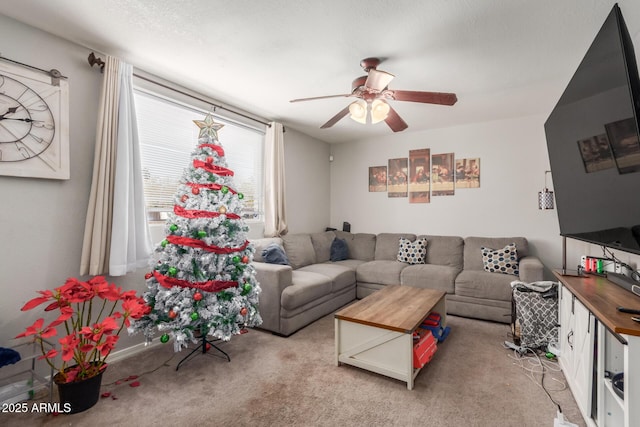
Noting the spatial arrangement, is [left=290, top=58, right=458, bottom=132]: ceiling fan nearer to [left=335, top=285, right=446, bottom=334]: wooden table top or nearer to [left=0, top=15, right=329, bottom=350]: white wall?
[left=335, top=285, right=446, bottom=334]: wooden table top

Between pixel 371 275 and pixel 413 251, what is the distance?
2.36ft

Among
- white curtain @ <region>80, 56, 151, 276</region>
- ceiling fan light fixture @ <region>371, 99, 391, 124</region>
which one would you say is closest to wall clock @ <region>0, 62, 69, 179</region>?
white curtain @ <region>80, 56, 151, 276</region>

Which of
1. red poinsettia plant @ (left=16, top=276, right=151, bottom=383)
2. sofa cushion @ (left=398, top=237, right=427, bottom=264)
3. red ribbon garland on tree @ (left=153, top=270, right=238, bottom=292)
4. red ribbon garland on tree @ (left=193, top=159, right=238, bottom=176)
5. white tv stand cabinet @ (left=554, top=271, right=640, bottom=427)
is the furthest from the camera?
sofa cushion @ (left=398, top=237, right=427, bottom=264)

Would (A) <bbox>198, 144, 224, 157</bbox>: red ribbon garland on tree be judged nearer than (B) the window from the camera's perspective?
Yes

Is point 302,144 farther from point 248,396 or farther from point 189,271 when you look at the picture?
point 248,396

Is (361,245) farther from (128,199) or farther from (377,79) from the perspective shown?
(128,199)

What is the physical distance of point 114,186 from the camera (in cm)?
236

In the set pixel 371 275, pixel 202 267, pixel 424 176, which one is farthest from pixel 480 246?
pixel 202 267

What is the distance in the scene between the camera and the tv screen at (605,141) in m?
1.25

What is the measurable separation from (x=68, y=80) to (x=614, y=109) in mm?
3362

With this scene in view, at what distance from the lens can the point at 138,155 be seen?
2525 mm

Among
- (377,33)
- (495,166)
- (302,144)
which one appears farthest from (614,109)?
(302,144)

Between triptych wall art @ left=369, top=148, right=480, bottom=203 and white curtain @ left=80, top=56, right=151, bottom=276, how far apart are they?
356 centimetres

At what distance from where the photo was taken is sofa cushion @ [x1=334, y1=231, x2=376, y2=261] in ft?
15.3
